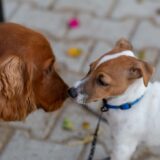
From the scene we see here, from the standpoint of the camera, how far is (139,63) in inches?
116

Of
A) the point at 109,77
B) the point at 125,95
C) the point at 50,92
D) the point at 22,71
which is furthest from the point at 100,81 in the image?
the point at 22,71

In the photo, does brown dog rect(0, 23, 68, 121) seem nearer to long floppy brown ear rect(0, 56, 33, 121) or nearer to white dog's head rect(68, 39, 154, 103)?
long floppy brown ear rect(0, 56, 33, 121)

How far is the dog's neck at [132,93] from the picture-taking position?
10.1 feet

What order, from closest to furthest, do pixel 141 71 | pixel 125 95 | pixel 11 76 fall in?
1. pixel 11 76
2. pixel 141 71
3. pixel 125 95

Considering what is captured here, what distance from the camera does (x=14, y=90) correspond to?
2.87 metres

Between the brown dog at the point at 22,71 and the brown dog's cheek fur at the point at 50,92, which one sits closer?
the brown dog at the point at 22,71

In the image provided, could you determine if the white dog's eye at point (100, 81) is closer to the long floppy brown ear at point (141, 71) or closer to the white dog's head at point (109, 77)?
the white dog's head at point (109, 77)

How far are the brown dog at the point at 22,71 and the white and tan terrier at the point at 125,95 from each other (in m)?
0.19

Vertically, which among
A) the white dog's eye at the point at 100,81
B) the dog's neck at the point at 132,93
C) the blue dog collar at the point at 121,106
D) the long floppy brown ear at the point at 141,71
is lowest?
the blue dog collar at the point at 121,106

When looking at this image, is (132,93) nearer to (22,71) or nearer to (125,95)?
(125,95)

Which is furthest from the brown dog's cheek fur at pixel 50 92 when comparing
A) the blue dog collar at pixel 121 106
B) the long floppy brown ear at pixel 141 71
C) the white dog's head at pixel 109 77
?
the long floppy brown ear at pixel 141 71

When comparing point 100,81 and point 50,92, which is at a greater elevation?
point 100,81

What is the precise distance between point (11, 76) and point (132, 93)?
73 cm

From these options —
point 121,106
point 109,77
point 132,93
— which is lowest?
point 121,106
